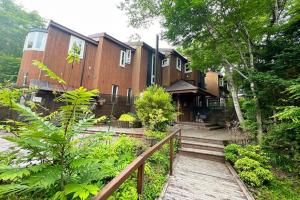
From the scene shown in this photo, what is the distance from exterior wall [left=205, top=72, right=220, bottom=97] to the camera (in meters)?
24.5

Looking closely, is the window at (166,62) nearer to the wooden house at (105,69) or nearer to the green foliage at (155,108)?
the wooden house at (105,69)

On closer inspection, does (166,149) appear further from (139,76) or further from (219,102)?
(219,102)

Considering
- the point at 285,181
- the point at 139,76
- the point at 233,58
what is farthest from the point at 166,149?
the point at 139,76

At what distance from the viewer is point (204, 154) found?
7.10 m

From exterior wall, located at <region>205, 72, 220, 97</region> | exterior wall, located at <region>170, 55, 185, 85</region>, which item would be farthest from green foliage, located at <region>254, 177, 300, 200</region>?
exterior wall, located at <region>205, 72, 220, 97</region>

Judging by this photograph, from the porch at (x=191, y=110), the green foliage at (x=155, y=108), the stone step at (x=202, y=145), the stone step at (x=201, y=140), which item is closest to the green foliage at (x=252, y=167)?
the stone step at (x=202, y=145)

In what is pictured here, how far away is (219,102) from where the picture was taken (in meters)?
21.2

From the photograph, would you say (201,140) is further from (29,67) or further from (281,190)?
(29,67)

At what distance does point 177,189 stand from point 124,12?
44.3ft

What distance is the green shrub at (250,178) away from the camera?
468 cm

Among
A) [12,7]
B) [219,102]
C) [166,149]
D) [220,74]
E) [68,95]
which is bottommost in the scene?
[166,149]

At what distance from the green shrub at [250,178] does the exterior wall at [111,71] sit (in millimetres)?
11894

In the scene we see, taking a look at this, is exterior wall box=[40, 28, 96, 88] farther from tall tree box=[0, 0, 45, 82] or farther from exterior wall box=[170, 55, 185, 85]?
exterior wall box=[170, 55, 185, 85]

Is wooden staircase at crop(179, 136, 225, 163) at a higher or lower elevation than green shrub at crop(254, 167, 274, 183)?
higher
